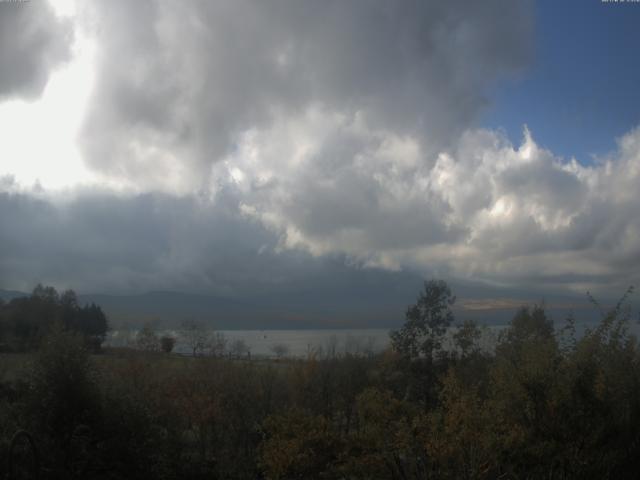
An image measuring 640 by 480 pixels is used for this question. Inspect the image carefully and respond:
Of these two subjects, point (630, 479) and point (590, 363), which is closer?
point (630, 479)

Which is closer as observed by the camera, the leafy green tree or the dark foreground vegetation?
the dark foreground vegetation

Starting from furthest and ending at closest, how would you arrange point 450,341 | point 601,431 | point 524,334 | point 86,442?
point 450,341
point 524,334
point 86,442
point 601,431

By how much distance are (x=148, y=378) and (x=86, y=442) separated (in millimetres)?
11829

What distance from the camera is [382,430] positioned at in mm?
14570

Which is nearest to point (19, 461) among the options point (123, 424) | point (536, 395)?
point (123, 424)

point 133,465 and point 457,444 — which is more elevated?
point 457,444

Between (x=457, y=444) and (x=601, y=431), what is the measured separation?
3.67m

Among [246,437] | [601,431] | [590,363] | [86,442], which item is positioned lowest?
[246,437]

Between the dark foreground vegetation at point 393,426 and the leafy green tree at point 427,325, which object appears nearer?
the dark foreground vegetation at point 393,426

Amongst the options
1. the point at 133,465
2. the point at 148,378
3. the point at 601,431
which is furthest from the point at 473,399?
the point at 148,378

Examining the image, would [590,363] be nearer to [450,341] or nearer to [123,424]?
[123,424]

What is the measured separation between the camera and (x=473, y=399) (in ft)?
46.7

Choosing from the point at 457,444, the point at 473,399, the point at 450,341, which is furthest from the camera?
the point at 450,341

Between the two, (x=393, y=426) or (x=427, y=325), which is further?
(x=427, y=325)
